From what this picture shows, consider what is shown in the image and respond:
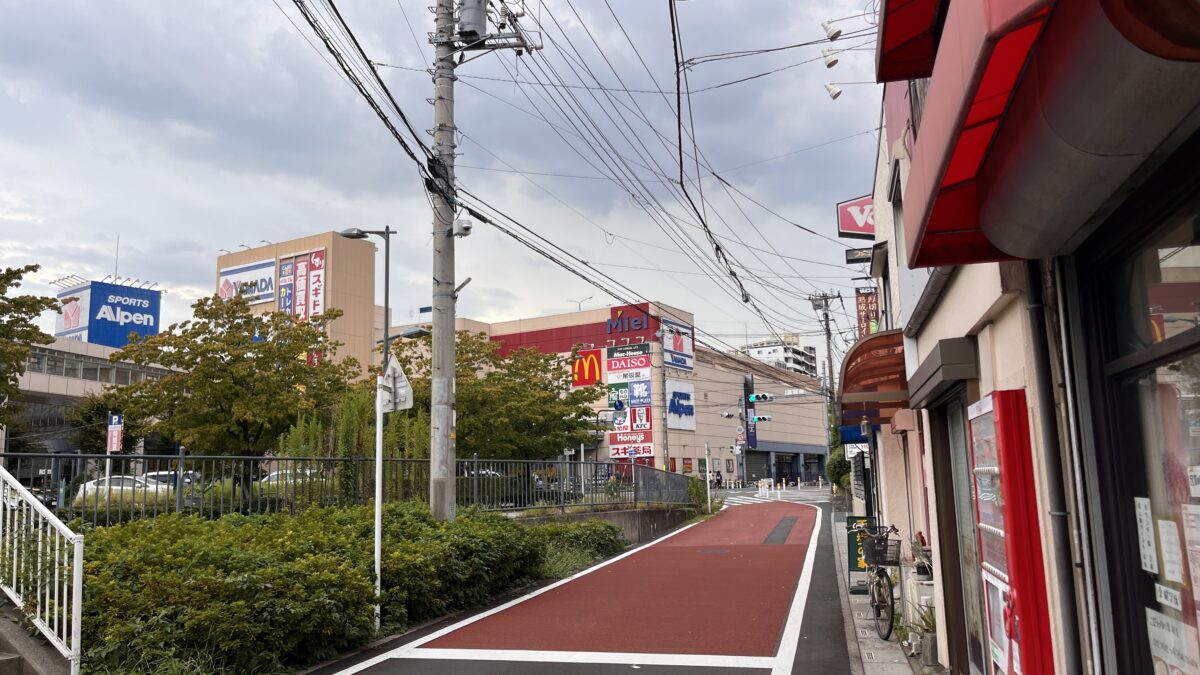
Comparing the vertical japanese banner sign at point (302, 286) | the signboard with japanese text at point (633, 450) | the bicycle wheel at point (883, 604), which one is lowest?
the bicycle wheel at point (883, 604)

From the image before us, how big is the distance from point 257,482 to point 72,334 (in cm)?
6511

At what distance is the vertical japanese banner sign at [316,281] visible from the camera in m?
75.1

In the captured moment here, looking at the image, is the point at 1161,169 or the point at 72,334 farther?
the point at 72,334

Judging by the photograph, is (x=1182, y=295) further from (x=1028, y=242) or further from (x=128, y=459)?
(x=128, y=459)

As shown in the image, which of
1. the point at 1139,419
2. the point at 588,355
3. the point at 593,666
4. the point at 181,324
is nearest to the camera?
the point at 1139,419

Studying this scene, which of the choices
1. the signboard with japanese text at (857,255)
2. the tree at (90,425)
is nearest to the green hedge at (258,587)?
the signboard with japanese text at (857,255)

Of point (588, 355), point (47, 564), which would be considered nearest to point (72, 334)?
point (588, 355)

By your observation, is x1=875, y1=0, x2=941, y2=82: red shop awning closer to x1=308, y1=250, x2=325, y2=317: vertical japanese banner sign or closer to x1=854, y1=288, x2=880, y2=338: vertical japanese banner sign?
x1=854, y1=288, x2=880, y2=338: vertical japanese banner sign

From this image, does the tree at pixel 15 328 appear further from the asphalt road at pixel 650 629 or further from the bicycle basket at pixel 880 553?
the bicycle basket at pixel 880 553

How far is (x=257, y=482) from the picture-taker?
12.8 m

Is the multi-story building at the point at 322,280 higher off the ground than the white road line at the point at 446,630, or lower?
higher

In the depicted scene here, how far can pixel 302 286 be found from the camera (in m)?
76.4

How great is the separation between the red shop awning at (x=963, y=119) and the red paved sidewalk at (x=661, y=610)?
19.6 ft

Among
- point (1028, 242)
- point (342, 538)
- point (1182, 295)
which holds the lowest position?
point (342, 538)
